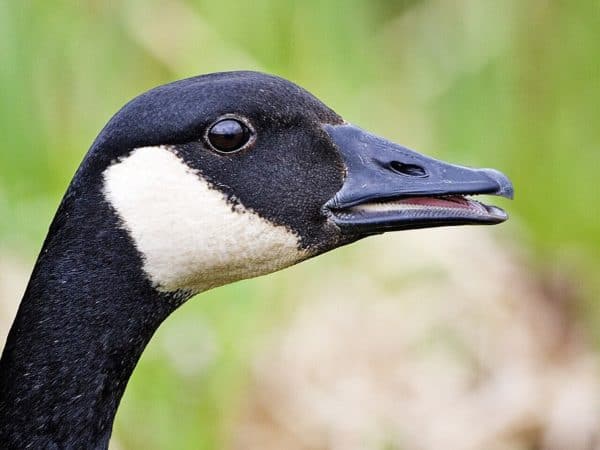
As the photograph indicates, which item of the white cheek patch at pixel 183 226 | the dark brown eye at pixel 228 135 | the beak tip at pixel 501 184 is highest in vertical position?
the dark brown eye at pixel 228 135

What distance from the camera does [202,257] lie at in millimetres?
2332

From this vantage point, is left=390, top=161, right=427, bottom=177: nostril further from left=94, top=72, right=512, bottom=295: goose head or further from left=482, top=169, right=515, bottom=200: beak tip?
left=482, top=169, right=515, bottom=200: beak tip

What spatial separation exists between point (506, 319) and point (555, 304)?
351 millimetres

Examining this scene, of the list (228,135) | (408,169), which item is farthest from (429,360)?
(228,135)

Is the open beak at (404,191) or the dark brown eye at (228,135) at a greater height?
the dark brown eye at (228,135)

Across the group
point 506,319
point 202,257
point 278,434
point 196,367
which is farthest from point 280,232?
point 506,319

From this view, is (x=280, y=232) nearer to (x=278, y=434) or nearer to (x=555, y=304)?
(x=278, y=434)

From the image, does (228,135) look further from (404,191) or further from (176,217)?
(404,191)

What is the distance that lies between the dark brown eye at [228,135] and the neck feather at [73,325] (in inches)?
10.6

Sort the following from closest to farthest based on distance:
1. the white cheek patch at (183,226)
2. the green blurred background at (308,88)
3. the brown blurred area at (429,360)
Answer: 1. the white cheek patch at (183,226)
2. the green blurred background at (308,88)
3. the brown blurred area at (429,360)

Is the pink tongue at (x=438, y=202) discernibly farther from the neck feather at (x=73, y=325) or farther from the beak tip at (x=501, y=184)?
the neck feather at (x=73, y=325)

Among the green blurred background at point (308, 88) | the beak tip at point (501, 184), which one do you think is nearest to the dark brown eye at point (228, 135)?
the beak tip at point (501, 184)

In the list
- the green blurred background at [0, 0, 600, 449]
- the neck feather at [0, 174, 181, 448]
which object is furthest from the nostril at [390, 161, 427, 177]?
the green blurred background at [0, 0, 600, 449]

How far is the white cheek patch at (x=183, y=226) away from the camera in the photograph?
2.27m
